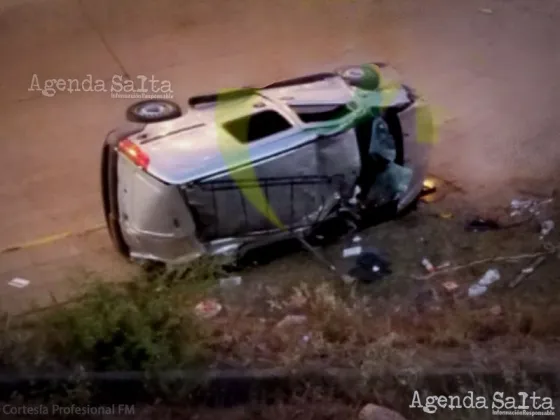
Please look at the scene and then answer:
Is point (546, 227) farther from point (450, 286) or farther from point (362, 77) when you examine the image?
point (362, 77)

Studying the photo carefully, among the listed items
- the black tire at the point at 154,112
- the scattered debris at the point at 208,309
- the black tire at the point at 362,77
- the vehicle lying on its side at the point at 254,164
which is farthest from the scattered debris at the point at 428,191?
the scattered debris at the point at 208,309

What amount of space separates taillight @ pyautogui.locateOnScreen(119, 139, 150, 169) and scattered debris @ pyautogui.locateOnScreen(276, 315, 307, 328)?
1132mm

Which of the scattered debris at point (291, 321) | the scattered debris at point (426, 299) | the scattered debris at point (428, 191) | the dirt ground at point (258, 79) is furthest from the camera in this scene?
the scattered debris at point (428, 191)

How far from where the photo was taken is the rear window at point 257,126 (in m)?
4.91

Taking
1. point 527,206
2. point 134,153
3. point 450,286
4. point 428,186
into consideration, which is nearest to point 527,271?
point 450,286

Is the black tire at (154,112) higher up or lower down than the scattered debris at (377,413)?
higher up

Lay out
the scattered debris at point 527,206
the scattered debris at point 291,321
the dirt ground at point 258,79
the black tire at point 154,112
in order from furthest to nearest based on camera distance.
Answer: the scattered debris at point 527,206
the dirt ground at point 258,79
the black tire at point 154,112
the scattered debris at point 291,321

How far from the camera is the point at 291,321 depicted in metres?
4.22

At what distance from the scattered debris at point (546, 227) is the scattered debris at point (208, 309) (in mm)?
2024

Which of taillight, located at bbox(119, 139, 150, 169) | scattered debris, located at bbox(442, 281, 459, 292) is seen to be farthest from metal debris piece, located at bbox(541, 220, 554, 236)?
taillight, located at bbox(119, 139, 150, 169)

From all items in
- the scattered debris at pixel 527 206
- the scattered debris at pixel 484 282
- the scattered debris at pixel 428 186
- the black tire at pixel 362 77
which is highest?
the black tire at pixel 362 77

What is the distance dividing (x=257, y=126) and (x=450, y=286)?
1.38 meters

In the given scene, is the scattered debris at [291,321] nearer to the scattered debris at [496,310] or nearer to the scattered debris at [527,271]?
the scattered debris at [496,310]

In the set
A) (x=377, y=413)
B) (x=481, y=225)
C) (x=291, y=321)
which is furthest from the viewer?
(x=481, y=225)
